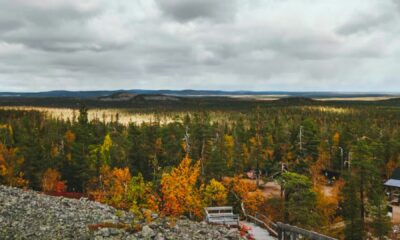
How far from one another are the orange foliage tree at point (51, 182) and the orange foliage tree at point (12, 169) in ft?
10.8

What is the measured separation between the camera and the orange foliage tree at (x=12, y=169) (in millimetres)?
73188

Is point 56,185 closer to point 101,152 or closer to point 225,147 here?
point 101,152

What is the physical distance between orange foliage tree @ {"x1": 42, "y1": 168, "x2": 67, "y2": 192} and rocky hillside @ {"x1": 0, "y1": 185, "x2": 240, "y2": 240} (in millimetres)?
40522

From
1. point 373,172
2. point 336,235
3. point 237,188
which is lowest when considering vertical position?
point 336,235

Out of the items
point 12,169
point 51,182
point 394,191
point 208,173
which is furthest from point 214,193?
point 394,191

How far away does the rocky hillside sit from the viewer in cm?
2400

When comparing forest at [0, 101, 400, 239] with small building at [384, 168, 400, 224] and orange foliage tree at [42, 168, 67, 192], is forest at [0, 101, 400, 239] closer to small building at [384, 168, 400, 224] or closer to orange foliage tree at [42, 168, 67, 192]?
orange foliage tree at [42, 168, 67, 192]

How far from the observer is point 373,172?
178 ft

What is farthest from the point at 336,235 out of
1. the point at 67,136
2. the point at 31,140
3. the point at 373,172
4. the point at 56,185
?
the point at 67,136

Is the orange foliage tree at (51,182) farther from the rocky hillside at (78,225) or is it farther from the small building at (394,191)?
the small building at (394,191)

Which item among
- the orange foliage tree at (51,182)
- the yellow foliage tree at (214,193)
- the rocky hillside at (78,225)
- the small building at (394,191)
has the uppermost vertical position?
the rocky hillside at (78,225)

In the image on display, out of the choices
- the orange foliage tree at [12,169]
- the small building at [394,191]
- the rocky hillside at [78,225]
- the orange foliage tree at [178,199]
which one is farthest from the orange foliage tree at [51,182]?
the small building at [394,191]

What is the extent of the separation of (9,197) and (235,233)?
21.5 meters

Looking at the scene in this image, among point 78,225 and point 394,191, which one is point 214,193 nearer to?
point 78,225
